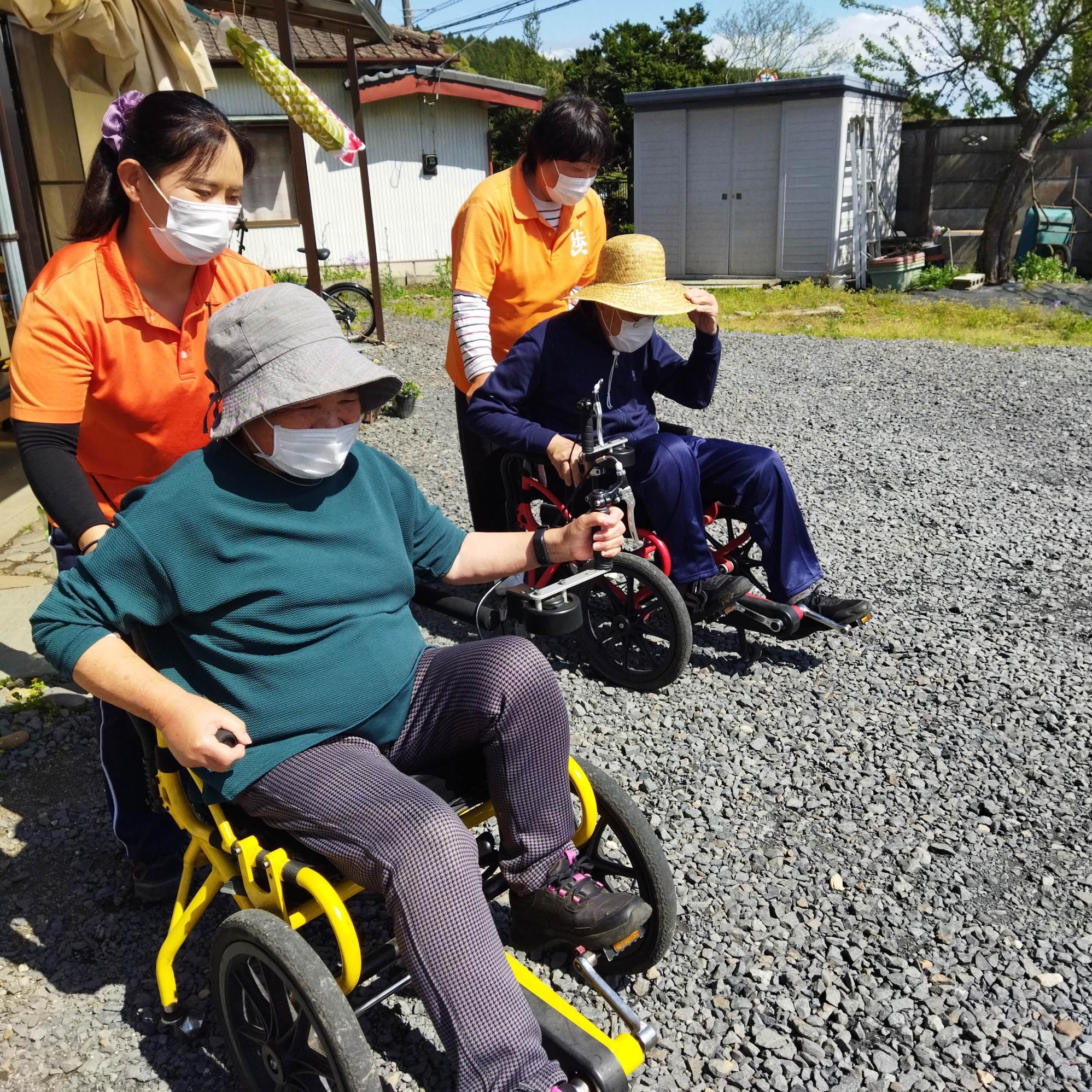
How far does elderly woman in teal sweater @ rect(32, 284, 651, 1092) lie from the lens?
65.2 inches

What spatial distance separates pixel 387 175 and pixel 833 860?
584 inches

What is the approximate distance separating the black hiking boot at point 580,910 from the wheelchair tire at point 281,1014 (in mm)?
421

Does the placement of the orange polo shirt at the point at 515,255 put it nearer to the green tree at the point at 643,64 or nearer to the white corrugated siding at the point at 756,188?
the white corrugated siding at the point at 756,188

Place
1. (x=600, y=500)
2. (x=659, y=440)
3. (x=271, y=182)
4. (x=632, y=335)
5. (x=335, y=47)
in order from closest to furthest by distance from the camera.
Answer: (x=600, y=500), (x=632, y=335), (x=659, y=440), (x=335, y=47), (x=271, y=182)

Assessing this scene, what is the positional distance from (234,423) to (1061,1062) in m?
2.03

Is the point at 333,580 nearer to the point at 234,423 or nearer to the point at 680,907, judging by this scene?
the point at 234,423

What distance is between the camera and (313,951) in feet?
5.47

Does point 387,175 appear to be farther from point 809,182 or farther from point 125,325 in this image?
point 125,325

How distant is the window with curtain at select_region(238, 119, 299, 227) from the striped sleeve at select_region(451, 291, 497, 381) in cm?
1154

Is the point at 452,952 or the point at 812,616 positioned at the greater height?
the point at 452,952

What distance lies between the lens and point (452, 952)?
1623 mm

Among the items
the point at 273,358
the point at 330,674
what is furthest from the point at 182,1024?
the point at 273,358

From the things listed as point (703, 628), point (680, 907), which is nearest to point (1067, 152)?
point (703, 628)

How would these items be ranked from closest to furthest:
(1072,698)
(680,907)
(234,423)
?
(234,423), (680,907), (1072,698)
